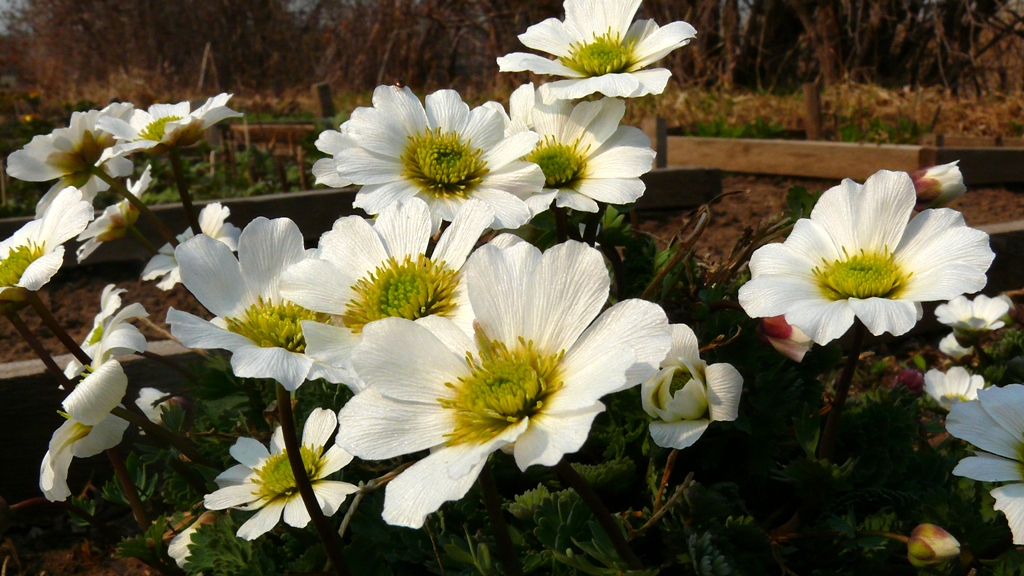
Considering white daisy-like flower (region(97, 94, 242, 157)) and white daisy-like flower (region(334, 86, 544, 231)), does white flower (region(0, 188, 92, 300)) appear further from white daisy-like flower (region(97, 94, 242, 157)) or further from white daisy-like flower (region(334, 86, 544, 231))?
white daisy-like flower (region(334, 86, 544, 231))

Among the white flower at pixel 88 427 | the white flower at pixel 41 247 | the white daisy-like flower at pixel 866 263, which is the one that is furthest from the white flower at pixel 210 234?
the white daisy-like flower at pixel 866 263

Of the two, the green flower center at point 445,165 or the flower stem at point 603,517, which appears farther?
the green flower center at point 445,165

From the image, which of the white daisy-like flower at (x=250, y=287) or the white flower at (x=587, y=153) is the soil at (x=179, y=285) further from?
the white daisy-like flower at (x=250, y=287)

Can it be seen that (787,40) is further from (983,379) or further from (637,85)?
(637,85)

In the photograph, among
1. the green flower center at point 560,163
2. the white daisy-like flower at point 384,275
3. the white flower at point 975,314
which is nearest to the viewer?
the white daisy-like flower at point 384,275

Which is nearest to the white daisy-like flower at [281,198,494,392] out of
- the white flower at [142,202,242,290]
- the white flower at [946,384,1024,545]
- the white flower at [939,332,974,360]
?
the white flower at [946,384,1024,545]

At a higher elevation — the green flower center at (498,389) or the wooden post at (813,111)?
the green flower center at (498,389)
